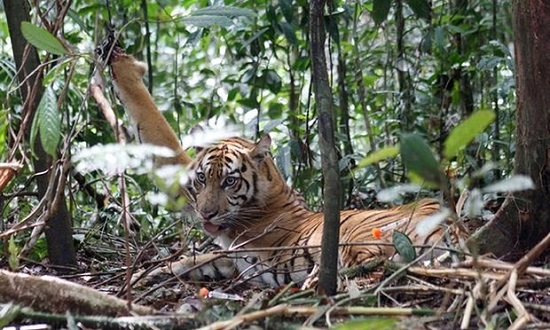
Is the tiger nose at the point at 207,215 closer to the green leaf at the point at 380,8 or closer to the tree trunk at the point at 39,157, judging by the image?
the tree trunk at the point at 39,157

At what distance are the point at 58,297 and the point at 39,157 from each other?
1164 millimetres

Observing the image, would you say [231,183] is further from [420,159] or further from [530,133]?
[420,159]

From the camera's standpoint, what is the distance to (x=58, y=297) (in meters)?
2.21

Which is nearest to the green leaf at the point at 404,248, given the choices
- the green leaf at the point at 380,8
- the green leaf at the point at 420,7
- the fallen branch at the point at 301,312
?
the fallen branch at the point at 301,312

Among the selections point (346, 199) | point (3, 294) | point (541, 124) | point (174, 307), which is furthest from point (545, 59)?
point (346, 199)

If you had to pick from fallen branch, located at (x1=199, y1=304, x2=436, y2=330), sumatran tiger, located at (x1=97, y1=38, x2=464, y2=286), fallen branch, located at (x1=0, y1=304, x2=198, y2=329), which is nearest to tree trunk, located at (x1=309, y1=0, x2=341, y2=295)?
fallen branch, located at (x1=199, y1=304, x2=436, y2=330)

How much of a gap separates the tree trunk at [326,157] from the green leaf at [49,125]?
0.66 meters

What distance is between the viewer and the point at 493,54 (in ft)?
15.7

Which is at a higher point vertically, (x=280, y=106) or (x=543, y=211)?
(x=280, y=106)

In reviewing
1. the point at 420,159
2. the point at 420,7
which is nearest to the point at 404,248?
the point at 420,159

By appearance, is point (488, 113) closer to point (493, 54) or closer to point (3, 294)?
point (3, 294)

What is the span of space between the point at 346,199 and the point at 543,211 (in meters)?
2.59

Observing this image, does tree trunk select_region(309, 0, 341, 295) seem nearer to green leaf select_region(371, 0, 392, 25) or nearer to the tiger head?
green leaf select_region(371, 0, 392, 25)

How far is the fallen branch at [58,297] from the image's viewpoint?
2141mm
